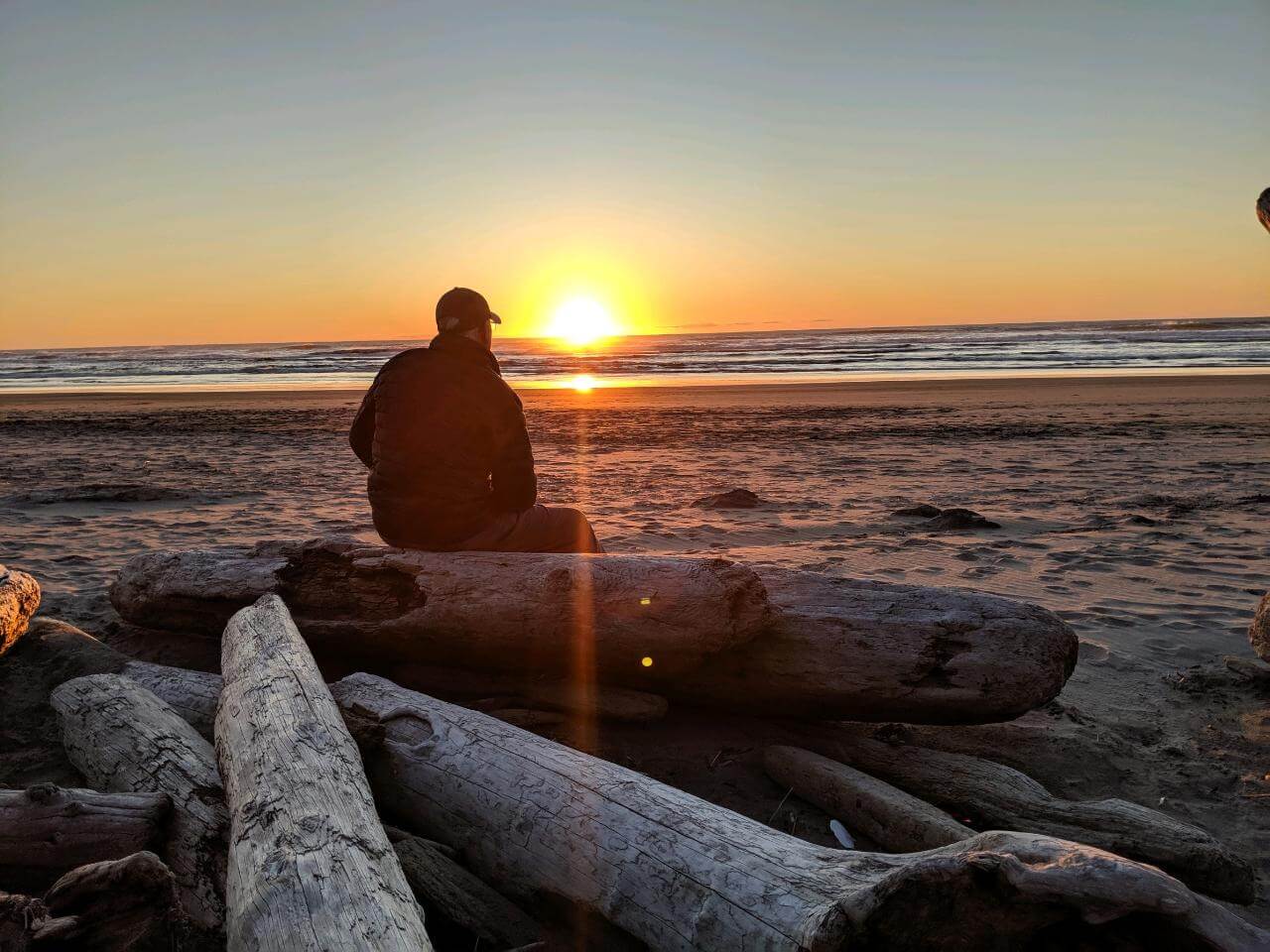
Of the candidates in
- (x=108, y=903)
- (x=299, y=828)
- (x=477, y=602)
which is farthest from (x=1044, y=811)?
(x=108, y=903)

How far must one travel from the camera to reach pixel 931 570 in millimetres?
6711

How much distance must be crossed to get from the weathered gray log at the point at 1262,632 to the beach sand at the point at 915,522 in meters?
0.22

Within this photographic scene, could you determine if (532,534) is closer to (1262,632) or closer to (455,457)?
(455,457)

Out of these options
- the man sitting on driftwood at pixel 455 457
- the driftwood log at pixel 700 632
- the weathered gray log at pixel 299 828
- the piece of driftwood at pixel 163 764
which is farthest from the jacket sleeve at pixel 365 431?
the piece of driftwood at pixel 163 764

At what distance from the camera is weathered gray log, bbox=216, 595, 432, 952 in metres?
1.99

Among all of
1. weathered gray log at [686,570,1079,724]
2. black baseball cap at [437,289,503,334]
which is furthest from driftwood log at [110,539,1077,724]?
black baseball cap at [437,289,503,334]

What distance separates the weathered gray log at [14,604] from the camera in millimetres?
4426

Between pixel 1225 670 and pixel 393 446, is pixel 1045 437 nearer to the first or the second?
pixel 1225 670

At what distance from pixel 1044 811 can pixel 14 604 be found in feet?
16.4

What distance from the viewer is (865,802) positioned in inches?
135

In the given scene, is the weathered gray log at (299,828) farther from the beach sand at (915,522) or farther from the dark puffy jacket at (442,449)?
the beach sand at (915,522)

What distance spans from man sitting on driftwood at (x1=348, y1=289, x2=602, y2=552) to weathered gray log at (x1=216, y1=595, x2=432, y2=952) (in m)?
1.10

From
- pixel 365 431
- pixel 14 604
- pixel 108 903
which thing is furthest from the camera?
pixel 365 431

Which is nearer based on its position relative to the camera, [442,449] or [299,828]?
[299,828]
